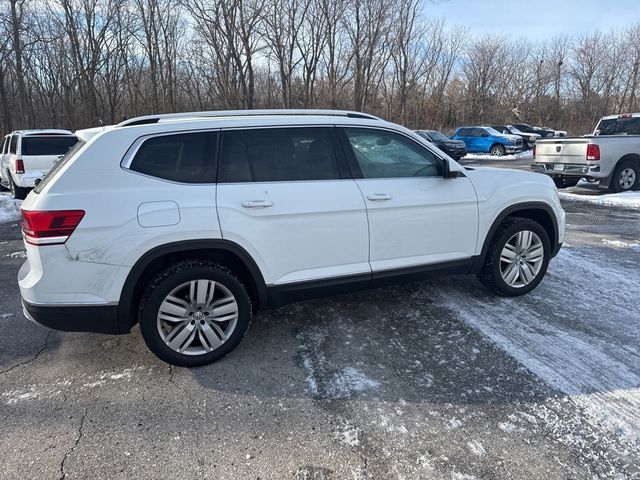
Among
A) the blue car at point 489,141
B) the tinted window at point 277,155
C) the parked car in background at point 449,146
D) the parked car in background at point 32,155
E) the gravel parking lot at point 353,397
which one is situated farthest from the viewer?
the blue car at point 489,141

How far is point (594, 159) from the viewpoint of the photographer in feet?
35.0

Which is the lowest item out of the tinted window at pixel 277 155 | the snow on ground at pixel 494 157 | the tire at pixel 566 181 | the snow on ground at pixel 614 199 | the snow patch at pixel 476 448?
the snow patch at pixel 476 448

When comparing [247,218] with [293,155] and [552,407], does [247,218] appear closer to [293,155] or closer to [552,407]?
[293,155]

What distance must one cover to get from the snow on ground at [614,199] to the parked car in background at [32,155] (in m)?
12.4

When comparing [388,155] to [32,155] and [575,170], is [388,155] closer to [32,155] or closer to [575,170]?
[575,170]

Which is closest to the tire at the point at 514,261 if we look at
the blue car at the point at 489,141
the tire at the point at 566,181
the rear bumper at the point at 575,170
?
the rear bumper at the point at 575,170

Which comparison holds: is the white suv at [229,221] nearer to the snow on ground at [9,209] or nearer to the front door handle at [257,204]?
the front door handle at [257,204]

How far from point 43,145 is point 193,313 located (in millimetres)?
10062

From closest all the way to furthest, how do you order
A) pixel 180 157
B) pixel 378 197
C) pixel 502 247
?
pixel 180 157
pixel 378 197
pixel 502 247

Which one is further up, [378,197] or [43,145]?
[43,145]

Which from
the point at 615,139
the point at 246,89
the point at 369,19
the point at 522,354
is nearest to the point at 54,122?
the point at 246,89

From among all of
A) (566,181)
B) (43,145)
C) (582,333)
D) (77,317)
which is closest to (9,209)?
(43,145)

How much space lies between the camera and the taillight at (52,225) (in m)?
2.85

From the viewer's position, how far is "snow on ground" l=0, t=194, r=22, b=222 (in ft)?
32.2
